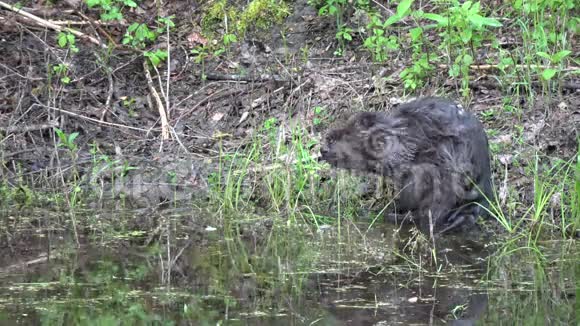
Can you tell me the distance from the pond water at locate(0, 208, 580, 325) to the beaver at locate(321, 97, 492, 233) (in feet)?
0.81

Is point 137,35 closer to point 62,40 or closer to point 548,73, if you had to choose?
point 62,40

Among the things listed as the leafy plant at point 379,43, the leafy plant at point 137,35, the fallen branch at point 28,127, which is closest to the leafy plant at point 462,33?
the leafy plant at point 379,43

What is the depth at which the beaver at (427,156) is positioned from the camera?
570 centimetres

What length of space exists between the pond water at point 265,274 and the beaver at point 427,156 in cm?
25

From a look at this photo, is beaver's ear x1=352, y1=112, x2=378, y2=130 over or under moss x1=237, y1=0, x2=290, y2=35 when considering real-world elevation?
under

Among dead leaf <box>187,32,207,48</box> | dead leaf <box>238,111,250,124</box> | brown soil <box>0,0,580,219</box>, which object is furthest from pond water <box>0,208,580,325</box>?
dead leaf <box>187,32,207,48</box>

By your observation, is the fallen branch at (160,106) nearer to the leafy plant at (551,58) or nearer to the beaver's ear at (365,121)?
the beaver's ear at (365,121)

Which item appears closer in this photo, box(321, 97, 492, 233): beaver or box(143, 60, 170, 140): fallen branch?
box(321, 97, 492, 233): beaver

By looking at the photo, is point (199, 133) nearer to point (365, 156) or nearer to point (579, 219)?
point (365, 156)

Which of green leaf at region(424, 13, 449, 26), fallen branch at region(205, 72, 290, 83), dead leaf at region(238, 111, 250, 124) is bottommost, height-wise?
dead leaf at region(238, 111, 250, 124)

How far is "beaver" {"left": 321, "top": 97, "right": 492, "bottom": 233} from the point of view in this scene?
5703 millimetres

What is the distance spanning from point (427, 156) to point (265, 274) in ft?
4.73

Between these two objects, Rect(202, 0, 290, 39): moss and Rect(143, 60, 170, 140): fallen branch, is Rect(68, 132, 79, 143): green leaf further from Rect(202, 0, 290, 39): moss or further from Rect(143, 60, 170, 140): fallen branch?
Rect(202, 0, 290, 39): moss

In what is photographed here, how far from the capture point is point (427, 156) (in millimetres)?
5855
